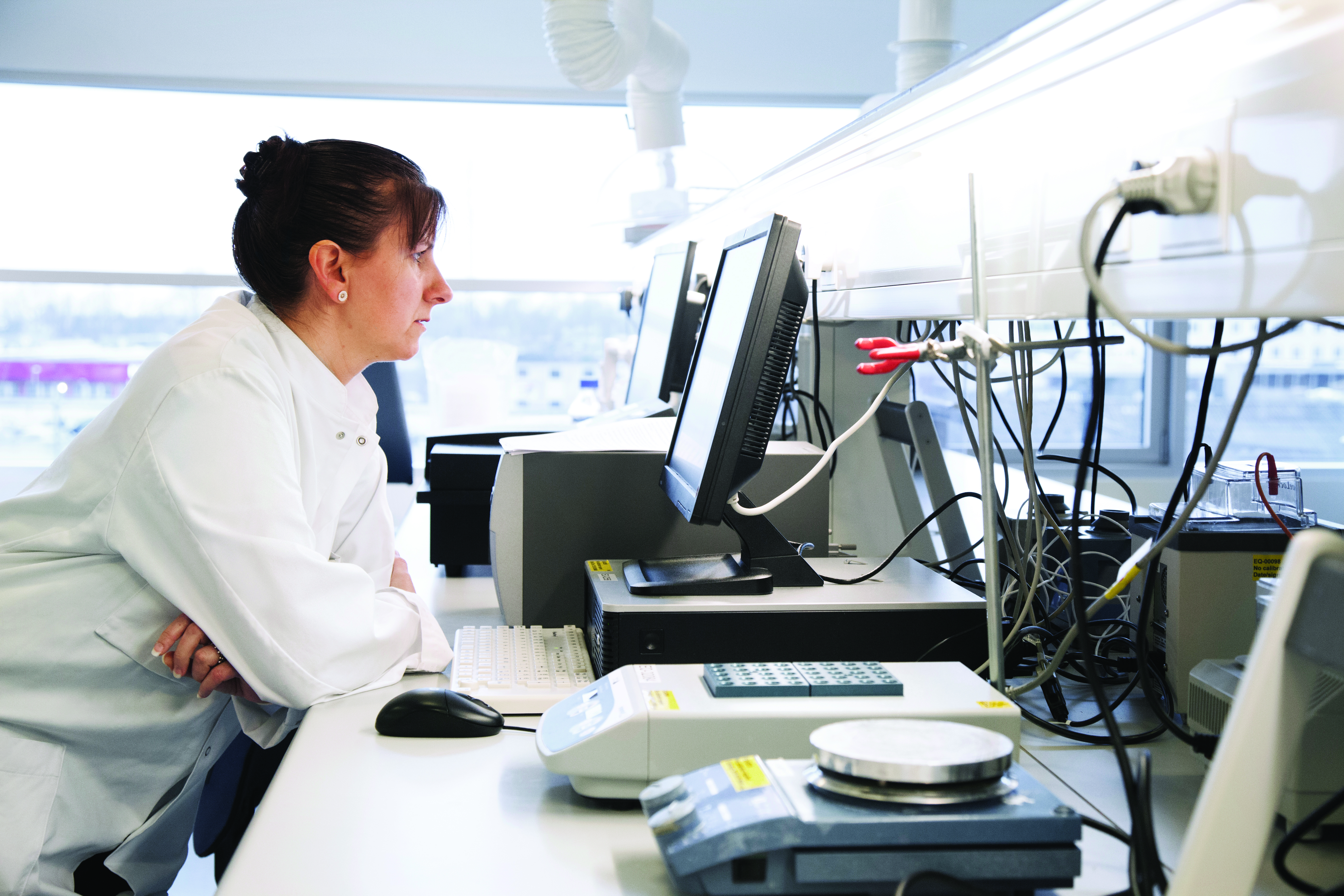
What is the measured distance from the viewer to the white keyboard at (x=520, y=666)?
106cm

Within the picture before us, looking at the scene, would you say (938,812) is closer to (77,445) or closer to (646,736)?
(646,736)

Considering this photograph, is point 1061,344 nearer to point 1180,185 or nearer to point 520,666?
point 1180,185

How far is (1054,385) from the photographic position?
4.15 meters

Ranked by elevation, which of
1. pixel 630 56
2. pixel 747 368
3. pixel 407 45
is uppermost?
pixel 407 45

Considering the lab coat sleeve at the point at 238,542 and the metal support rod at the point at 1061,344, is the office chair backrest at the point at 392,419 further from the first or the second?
the metal support rod at the point at 1061,344

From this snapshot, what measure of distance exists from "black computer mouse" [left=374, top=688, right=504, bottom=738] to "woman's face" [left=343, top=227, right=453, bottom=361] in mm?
535

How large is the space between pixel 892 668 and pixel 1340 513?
10.3 ft

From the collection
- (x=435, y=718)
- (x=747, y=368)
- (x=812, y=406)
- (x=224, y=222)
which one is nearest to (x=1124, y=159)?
(x=747, y=368)

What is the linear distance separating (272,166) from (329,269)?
0.14m

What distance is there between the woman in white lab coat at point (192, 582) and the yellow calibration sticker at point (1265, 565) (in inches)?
34.4

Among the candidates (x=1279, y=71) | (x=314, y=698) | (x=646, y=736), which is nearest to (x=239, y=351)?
(x=314, y=698)

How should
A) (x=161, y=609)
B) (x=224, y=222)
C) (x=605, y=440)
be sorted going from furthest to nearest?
(x=224, y=222)
(x=605, y=440)
(x=161, y=609)

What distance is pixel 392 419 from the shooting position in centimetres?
313

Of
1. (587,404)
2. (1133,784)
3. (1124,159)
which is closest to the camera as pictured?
(1133,784)
